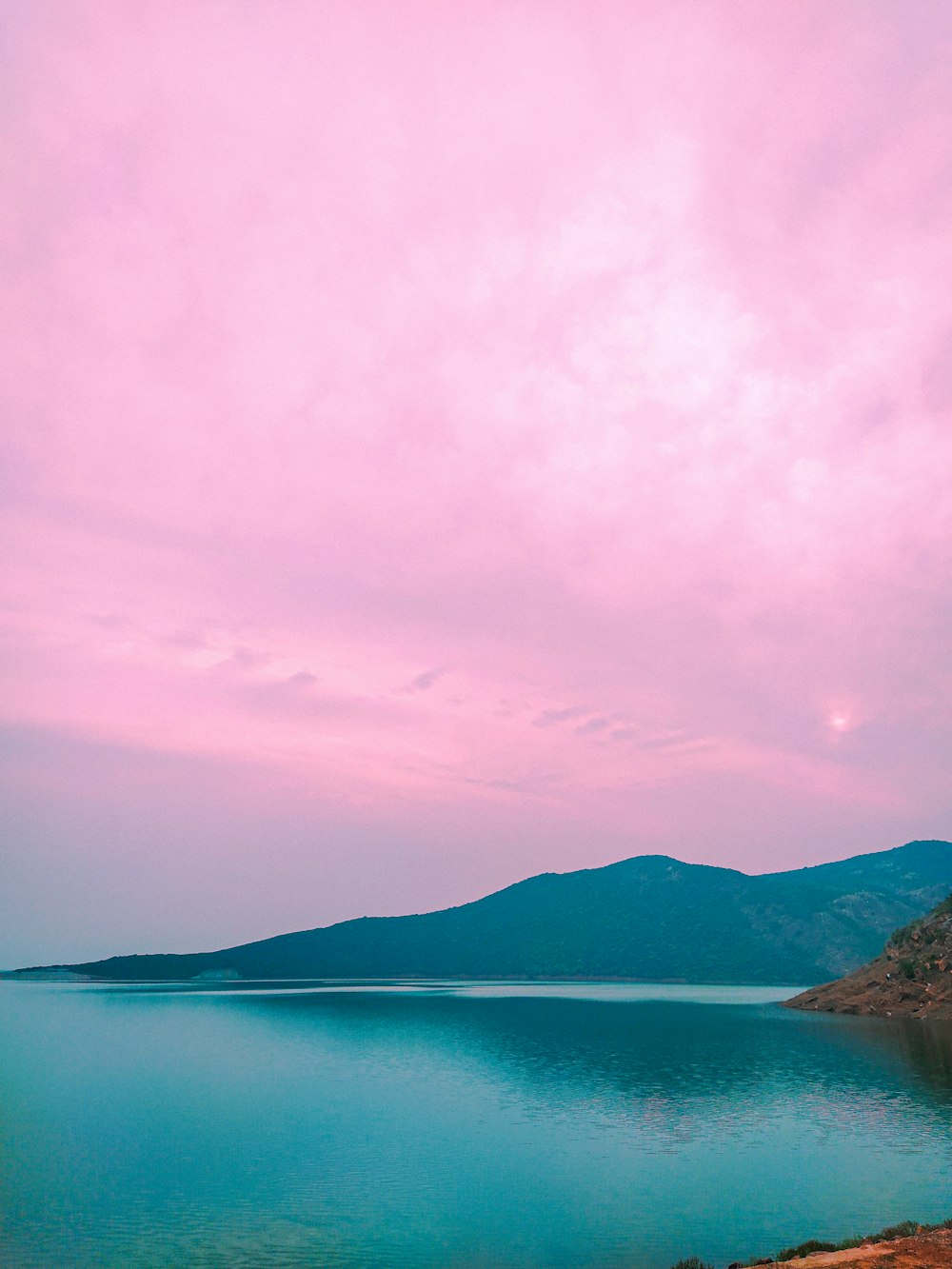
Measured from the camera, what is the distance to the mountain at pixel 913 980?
166 m

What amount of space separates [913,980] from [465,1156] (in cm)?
15066

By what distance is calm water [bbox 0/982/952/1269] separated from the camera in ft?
130

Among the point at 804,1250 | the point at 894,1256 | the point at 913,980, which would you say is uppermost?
the point at 894,1256

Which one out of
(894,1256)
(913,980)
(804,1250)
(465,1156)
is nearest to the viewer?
(894,1256)

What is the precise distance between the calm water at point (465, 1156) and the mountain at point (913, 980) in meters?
53.6

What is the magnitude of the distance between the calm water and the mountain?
5363cm

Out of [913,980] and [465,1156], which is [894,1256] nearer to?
[465,1156]

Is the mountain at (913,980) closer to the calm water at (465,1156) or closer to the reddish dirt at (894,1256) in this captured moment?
the calm water at (465,1156)

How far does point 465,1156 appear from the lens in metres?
58.4

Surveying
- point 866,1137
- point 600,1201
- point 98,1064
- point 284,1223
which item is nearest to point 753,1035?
point 866,1137

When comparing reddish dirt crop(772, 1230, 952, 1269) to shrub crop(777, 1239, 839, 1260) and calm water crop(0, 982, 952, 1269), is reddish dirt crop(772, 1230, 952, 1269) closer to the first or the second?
shrub crop(777, 1239, 839, 1260)

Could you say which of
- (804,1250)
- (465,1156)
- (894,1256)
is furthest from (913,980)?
(894,1256)

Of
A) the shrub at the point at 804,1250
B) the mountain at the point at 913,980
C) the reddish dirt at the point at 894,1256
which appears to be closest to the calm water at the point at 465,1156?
the shrub at the point at 804,1250

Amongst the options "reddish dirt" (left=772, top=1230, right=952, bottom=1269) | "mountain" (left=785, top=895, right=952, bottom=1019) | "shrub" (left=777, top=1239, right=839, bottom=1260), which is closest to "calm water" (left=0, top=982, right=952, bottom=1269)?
"shrub" (left=777, top=1239, right=839, bottom=1260)
